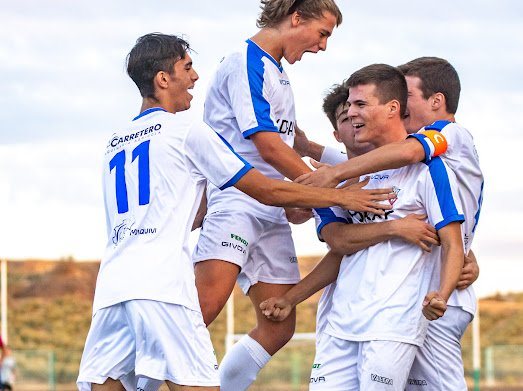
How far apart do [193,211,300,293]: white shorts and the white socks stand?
0.35m

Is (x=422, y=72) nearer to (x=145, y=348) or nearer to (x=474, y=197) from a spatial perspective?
(x=474, y=197)

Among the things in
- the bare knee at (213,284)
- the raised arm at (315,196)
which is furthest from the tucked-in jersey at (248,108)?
the raised arm at (315,196)

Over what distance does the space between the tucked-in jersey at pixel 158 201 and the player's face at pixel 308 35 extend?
1.24m

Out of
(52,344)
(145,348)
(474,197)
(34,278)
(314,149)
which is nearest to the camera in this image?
(145,348)

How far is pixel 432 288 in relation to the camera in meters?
5.71

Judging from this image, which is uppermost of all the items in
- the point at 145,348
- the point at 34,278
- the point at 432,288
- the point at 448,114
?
the point at 34,278

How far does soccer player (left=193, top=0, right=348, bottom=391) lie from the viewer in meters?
6.20

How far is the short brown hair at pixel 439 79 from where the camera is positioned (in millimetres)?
6238

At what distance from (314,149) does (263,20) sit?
1.14 m

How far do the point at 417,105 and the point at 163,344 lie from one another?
2.14 m

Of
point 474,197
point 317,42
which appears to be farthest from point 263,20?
point 474,197

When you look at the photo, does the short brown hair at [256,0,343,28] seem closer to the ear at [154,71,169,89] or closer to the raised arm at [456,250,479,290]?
the ear at [154,71,169,89]

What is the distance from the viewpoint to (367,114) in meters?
5.84

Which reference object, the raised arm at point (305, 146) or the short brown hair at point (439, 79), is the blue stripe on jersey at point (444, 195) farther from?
the raised arm at point (305, 146)
